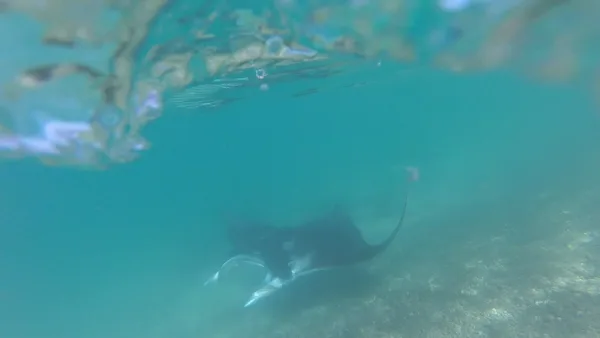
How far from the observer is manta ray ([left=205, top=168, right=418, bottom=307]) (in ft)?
48.5

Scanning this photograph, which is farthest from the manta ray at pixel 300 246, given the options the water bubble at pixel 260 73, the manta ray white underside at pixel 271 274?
the water bubble at pixel 260 73

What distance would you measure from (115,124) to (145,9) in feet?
33.5

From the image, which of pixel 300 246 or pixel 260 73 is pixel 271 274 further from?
pixel 260 73

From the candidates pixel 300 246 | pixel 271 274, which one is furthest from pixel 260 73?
pixel 271 274

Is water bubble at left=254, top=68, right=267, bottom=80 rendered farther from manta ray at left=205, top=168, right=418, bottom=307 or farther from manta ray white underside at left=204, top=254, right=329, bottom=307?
manta ray white underside at left=204, top=254, right=329, bottom=307

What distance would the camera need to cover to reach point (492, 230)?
1964 cm

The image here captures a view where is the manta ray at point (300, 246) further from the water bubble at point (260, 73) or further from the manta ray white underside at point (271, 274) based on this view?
the water bubble at point (260, 73)

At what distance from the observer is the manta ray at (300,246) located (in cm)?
1478

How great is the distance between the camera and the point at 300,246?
51.0 ft

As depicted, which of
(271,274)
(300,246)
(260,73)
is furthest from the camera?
(260,73)

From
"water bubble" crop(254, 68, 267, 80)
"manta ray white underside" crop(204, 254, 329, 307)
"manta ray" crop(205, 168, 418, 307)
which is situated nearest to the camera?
"manta ray" crop(205, 168, 418, 307)

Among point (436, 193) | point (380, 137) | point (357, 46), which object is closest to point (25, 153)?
point (357, 46)

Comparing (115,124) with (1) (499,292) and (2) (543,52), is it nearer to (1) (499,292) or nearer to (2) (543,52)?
(1) (499,292)

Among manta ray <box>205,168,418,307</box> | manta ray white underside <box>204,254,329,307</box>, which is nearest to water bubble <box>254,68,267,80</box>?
manta ray <box>205,168,418,307</box>
